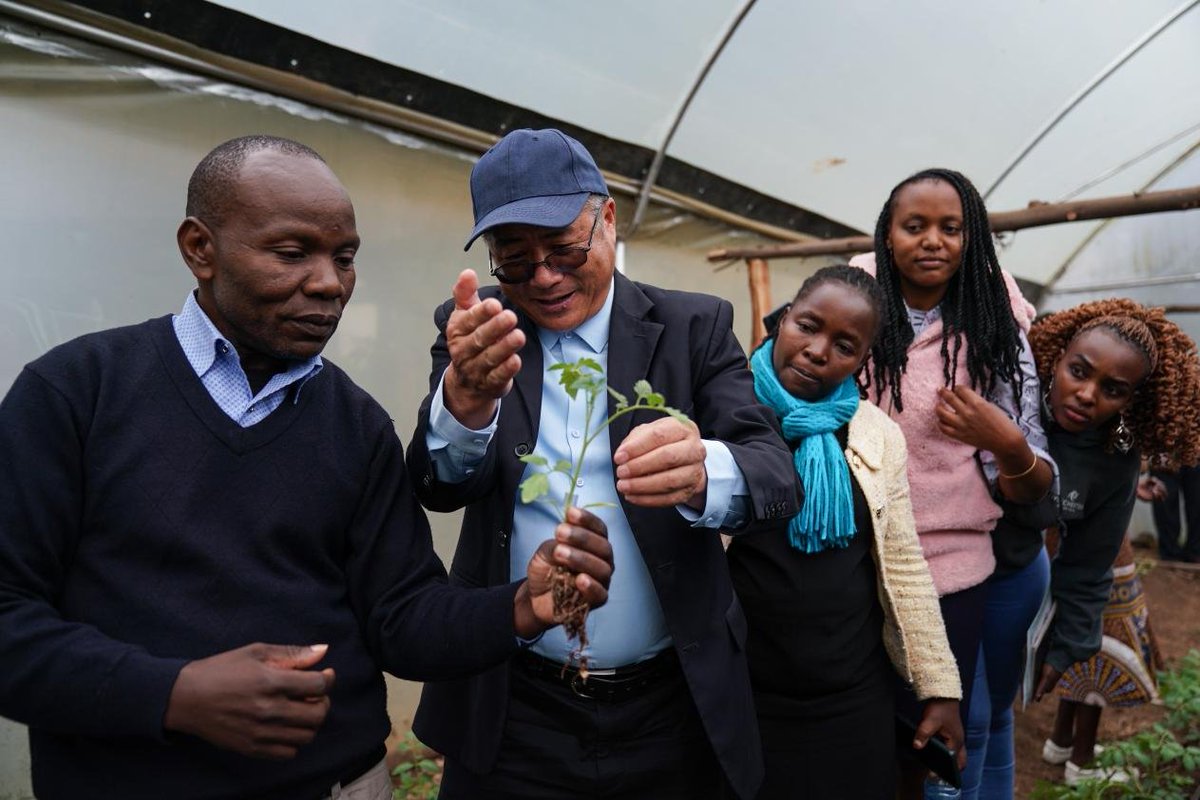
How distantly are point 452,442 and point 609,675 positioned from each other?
24.8 inches

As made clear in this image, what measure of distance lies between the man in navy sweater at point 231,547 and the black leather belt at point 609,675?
1.05 feet

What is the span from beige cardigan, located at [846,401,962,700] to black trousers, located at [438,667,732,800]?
705 mm

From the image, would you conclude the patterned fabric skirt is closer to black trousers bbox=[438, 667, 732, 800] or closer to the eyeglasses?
black trousers bbox=[438, 667, 732, 800]

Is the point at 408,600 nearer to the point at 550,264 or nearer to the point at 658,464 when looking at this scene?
the point at 658,464

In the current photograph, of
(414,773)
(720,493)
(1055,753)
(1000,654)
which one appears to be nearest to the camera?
(720,493)

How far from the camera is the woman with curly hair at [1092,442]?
105 inches

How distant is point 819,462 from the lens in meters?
2.14

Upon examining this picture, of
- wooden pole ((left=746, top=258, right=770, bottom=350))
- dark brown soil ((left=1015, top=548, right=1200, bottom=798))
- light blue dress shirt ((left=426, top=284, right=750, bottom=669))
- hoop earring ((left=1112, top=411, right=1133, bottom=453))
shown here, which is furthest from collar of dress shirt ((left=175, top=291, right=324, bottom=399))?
dark brown soil ((left=1015, top=548, right=1200, bottom=798))

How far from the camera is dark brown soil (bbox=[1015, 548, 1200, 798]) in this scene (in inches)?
168

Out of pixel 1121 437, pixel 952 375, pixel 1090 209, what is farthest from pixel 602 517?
pixel 1090 209

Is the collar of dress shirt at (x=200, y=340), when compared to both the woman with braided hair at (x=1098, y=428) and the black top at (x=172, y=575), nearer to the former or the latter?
the black top at (x=172, y=575)

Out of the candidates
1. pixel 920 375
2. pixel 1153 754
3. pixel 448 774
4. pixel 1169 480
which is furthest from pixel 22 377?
pixel 1169 480

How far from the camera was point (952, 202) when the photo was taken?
253cm

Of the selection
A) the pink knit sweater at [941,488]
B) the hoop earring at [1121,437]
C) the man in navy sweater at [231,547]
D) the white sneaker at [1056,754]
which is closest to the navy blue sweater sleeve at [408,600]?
the man in navy sweater at [231,547]
